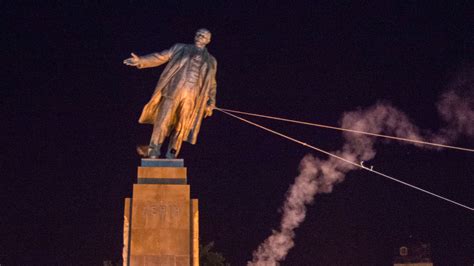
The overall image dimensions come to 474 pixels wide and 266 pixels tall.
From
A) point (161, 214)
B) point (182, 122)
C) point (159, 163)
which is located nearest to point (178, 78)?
point (182, 122)

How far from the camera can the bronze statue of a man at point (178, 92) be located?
54.0ft

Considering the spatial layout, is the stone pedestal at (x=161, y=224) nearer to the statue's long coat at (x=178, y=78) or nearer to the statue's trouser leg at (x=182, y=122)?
the statue's trouser leg at (x=182, y=122)

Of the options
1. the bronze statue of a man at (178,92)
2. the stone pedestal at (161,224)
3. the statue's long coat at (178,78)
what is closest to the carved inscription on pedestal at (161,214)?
the stone pedestal at (161,224)

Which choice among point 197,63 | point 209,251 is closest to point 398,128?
point 209,251

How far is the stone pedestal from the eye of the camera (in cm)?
1534

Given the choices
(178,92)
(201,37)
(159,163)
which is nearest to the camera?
(159,163)

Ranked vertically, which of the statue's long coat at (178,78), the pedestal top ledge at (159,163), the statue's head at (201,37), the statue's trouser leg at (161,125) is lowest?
the pedestal top ledge at (159,163)

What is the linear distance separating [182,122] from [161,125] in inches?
17.1

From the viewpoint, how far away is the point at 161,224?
15562 millimetres

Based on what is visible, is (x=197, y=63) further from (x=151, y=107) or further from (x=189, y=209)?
(x=189, y=209)


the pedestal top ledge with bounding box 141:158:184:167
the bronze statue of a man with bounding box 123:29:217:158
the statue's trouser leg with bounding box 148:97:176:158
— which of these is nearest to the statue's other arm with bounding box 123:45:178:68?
the bronze statue of a man with bounding box 123:29:217:158

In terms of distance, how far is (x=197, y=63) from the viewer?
653 inches

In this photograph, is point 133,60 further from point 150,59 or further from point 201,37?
point 201,37

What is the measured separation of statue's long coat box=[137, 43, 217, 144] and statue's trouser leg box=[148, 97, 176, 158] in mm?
182
